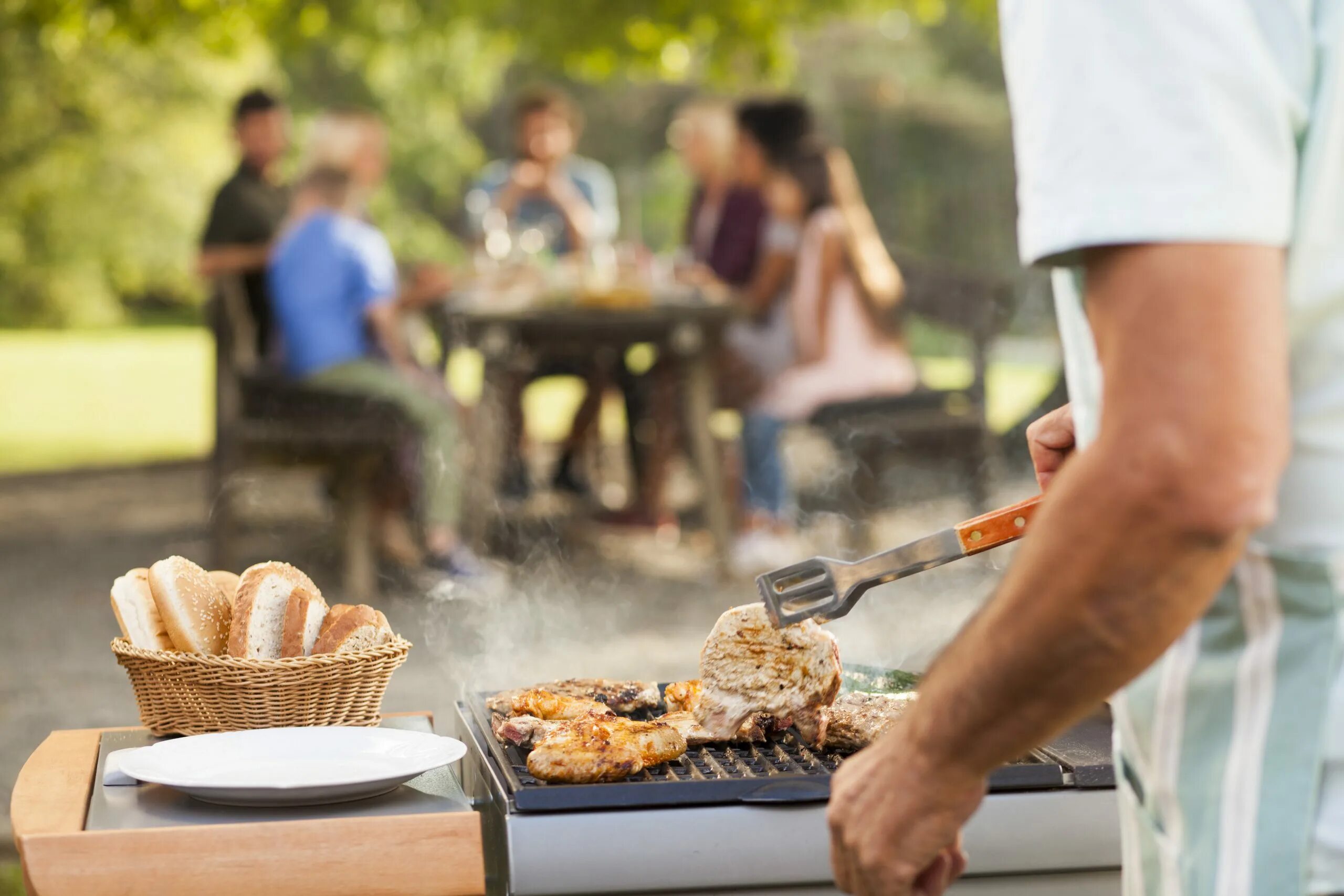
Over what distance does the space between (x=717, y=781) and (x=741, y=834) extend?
6 centimetres

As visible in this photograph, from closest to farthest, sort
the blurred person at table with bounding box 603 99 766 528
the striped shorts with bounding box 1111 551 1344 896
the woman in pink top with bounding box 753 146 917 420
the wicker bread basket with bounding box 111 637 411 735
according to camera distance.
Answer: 1. the striped shorts with bounding box 1111 551 1344 896
2. the wicker bread basket with bounding box 111 637 411 735
3. the woman in pink top with bounding box 753 146 917 420
4. the blurred person at table with bounding box 603 99 766 528

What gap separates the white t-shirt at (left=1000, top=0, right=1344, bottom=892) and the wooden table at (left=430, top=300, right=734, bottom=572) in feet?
17.5

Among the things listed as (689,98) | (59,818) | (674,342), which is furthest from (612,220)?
(689,98)

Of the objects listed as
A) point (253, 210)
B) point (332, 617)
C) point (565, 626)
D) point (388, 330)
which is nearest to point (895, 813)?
point (332, 617)

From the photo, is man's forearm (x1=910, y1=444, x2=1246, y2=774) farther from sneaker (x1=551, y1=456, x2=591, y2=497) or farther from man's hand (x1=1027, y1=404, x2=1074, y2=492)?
sneaker (x1=551, y1=456, x2=591, y2=497)

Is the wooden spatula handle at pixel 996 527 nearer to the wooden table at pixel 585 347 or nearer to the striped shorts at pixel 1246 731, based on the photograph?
the striped shorts at pixel 1246 731

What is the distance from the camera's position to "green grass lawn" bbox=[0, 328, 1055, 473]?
41.0 feet

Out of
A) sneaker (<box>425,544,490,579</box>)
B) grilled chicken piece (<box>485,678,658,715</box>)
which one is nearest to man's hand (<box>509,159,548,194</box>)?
sneaker (<box>425,544,490,579</box>)

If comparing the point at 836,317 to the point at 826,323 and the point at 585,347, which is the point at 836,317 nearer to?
the point at 826,323

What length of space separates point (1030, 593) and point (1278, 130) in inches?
12.2

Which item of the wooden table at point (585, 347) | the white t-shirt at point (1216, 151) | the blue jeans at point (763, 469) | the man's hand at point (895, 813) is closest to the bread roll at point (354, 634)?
the man's hand at point (895, 813)

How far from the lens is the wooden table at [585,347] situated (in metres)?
6.33

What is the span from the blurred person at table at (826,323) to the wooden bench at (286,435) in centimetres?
162

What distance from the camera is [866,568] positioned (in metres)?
1.55
